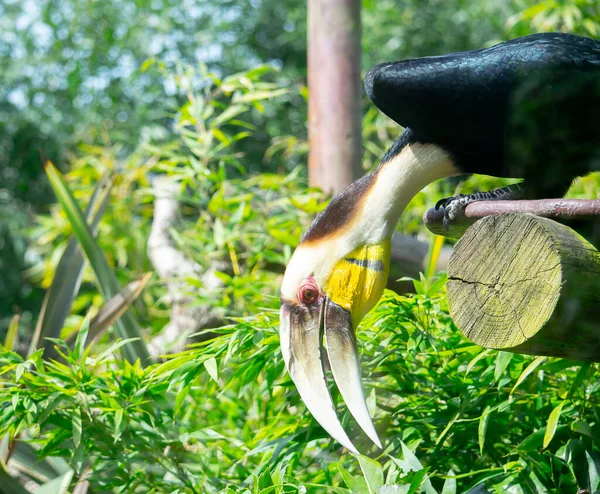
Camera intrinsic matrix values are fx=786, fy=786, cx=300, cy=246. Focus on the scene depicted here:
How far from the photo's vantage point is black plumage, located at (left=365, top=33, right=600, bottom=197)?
1.53 m

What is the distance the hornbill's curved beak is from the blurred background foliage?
11cm

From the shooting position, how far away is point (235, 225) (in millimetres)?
2607

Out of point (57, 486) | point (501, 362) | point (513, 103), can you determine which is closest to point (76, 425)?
point (57, 486)

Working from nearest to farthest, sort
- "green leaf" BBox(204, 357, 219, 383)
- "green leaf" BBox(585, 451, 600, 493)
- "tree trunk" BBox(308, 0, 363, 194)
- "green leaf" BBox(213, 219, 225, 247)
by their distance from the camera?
1. "green leaf" BBox(585, 451, 600, 493)
2. "green leaf" BBox(204, 357, 219, 383)
3. "green leaf" BBox(213, 219, 225, 247)
4. "tree trunk" BBox(308, 0, 363, 194)

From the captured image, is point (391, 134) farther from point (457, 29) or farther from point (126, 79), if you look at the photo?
point (126, 79)

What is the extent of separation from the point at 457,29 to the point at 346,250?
4375 millimetres

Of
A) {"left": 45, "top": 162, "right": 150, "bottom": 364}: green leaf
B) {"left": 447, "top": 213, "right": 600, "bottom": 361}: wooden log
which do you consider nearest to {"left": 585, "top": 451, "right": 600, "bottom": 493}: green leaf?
{"left": 447, "top": 213, "right": 600, "bottom": 361}: wooden log

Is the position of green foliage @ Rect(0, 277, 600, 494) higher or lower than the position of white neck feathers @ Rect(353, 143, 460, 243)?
lower

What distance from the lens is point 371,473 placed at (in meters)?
1.26

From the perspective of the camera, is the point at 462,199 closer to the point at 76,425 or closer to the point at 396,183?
the point at 396,183

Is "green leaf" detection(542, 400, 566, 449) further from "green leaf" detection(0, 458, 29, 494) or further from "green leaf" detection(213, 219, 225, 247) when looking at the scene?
"green leaf" detection(213, 219, 225, 247)

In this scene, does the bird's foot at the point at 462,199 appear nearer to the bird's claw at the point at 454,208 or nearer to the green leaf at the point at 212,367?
the bird's claw at the point at 454,208

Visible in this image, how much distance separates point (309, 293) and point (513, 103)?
0.56 m

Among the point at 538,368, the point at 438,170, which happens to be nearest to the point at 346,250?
the point at 438,170
